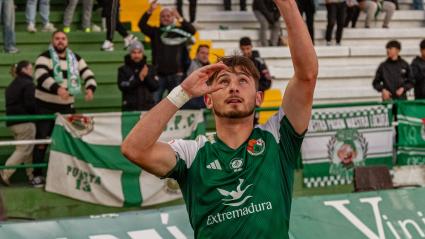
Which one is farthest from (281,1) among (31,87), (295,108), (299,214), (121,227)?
(31,87)

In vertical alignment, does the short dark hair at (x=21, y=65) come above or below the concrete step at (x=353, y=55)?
above

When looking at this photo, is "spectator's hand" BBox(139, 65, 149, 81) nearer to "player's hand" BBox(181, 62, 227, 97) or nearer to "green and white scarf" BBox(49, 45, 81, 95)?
"green and white scarf" BBox(49, 45, 81, 95)

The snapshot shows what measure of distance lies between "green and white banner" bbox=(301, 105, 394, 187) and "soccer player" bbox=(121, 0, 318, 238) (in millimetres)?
7927

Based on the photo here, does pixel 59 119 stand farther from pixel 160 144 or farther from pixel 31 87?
pixel 160 144

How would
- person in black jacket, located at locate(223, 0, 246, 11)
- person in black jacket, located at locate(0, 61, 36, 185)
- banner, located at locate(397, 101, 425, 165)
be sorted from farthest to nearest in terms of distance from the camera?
1. person in black jacket, located at locate(223, 0, 246, 11)
2. banner, located at locate(397, 101, 425, 165)
3. person in black jacket, located at locate(0, 61, 36, 185)

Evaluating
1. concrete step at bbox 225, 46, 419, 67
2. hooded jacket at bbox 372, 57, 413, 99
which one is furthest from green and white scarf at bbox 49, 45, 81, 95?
concrete step at bbox 225, 46, 419, 67

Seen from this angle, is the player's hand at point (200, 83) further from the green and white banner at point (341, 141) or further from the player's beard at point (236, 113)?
the green and white banner at point (341, 141)

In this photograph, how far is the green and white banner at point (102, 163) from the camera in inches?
473

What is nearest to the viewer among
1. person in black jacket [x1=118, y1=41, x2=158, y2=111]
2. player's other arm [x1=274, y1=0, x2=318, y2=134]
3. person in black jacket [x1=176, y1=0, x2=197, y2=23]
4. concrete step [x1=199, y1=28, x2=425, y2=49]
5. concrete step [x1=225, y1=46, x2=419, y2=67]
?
player's other arm [x1=274, y1=0, x2=318, y2=134]

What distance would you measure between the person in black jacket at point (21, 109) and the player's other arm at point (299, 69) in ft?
24.3

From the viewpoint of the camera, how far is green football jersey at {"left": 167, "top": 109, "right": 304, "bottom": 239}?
5.10m

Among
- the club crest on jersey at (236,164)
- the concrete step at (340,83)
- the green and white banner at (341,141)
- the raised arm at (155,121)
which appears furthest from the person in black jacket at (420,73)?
the raised arm at (155,121)

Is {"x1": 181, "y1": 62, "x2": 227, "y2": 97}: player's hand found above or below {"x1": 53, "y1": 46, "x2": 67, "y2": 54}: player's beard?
above

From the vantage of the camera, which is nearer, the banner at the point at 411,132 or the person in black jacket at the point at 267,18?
the banner at the point at 411,132
